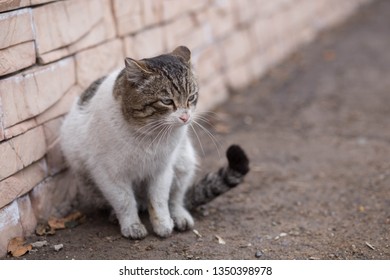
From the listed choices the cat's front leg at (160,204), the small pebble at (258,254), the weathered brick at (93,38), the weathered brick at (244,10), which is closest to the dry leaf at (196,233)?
the cat's front leg at (160,204)

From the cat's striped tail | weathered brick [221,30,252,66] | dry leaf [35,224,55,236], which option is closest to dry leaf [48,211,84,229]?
dry leaf [35,224,55,236]

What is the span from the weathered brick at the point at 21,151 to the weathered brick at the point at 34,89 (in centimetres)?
13

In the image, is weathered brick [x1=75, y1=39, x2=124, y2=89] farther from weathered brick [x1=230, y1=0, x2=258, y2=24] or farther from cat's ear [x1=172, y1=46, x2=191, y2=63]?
weathered brick [x1=230, y1=0, x2=258, y2=24]

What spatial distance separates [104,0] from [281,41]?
4.52 meters

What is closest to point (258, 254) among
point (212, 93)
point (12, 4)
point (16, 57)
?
point (16, 57)

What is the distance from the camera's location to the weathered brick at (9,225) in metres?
3.99

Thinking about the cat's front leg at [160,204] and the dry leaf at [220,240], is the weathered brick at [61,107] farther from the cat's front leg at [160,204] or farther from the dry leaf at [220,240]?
the dry leaf at [220,240]

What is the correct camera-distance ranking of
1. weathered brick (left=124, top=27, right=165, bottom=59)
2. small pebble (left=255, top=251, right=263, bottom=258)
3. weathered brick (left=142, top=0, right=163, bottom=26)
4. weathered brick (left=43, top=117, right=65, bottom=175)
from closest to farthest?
small pebble (left=255, top=251, right=263, bottom=258), weathered brick (left=43, top=117, right=65, bottom=175), weathered brick (left=124, top=27, right=165, bottom=59), weathered brick (left=142, top=0, right=163, bottom=26)

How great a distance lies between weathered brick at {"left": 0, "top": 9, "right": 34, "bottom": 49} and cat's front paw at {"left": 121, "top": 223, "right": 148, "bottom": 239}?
1434 mm

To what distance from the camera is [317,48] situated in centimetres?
977

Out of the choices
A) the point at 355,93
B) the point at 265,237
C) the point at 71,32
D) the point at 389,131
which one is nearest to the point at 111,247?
the point at 265,237

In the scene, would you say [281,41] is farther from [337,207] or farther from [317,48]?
[337,207]

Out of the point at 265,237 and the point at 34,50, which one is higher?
the point at 34,50

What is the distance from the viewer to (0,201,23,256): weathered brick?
13.1ft
